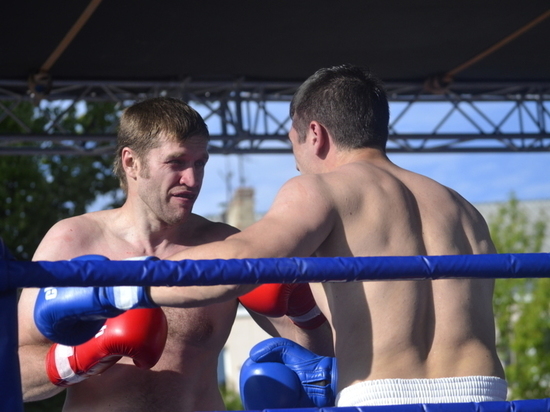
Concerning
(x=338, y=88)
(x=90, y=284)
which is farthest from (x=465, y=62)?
(x=90, y=284)

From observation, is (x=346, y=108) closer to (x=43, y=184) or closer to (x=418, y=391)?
(x=418, y=391)

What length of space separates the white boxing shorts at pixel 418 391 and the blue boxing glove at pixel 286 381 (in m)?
0.31

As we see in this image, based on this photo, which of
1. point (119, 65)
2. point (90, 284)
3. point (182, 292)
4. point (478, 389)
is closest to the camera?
point (90, 284)

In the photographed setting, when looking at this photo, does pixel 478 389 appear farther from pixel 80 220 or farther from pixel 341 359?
pixel 80 220

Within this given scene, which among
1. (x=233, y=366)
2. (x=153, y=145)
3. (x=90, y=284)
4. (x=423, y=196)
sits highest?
(x=233, y=366)

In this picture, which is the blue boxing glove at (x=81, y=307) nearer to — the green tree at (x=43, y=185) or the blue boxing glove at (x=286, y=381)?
the blue boxing glove at (x=286, y=381)

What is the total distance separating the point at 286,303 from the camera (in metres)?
1.75

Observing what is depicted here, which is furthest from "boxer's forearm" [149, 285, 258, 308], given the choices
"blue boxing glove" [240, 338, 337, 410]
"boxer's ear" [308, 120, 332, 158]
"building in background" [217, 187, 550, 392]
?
"building in background" [217, 187, 550, 392]

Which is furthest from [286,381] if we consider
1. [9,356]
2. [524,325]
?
[524,325]

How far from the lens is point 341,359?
54.4 inches

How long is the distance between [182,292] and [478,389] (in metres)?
0.62

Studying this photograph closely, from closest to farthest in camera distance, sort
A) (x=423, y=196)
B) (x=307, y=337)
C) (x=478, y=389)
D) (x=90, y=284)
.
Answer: (x=90, y=284), (x=478, y=389), (x=423, y=196), (x=307, y=337)

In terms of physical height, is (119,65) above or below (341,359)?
above

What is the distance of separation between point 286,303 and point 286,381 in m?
0.19
